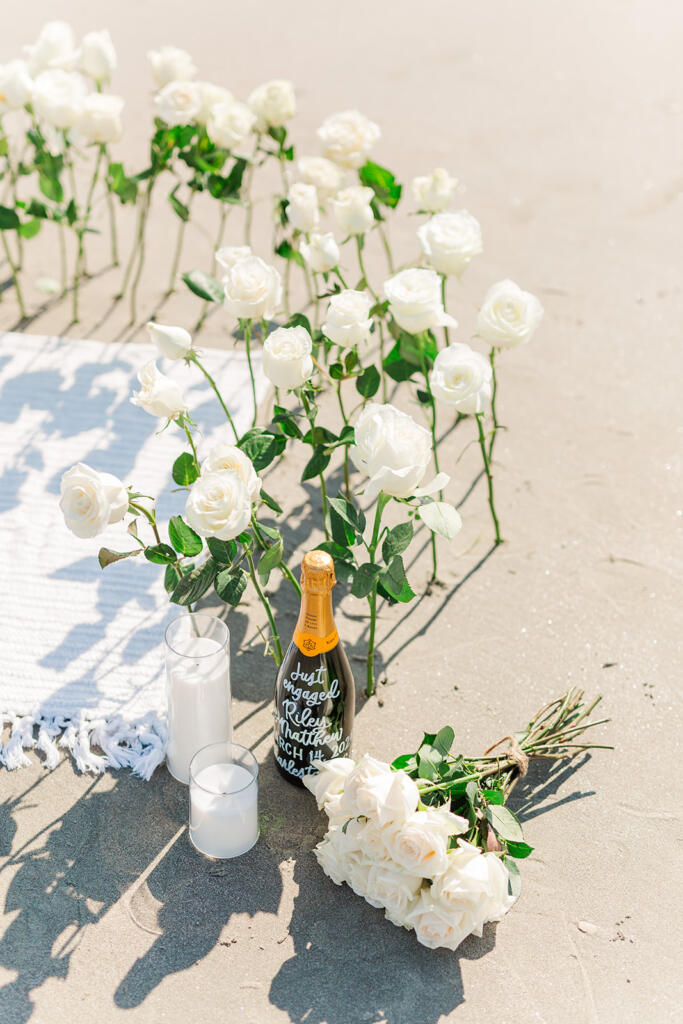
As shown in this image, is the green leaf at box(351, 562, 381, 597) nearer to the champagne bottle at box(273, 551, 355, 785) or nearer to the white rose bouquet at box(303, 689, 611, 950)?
the champagne bottle at box(273, 551, 355, 785)

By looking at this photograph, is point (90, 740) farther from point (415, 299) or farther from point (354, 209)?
point (354, 209)

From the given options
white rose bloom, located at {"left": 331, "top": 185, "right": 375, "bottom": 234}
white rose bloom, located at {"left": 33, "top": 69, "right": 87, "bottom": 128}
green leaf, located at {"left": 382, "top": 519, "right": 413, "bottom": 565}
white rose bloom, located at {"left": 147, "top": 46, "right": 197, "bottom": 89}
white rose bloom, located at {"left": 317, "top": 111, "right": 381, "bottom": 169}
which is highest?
white rose bloom, located at {"left": 147, "top": 46, "right": 197, "bottom": 89}

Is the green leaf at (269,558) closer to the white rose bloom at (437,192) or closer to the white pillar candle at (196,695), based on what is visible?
the white pillar candle at (196,695)

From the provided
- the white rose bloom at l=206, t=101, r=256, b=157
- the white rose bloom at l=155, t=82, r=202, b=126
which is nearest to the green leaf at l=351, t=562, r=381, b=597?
the white rose bloom at l=206, t=101, r=256, b=157

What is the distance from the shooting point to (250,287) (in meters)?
1.31

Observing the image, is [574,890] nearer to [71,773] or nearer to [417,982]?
[417,982]

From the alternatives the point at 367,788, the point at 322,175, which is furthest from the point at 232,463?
the point at 322,175

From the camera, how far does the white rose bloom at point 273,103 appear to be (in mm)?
1898

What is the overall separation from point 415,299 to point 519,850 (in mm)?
707

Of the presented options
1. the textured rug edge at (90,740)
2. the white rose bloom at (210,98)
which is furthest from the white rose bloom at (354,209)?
the textured rug edge at (90,740)

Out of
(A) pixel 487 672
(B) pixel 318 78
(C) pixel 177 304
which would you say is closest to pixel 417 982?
(A) pixel 487 672

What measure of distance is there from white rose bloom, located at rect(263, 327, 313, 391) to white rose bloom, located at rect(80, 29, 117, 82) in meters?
1.09

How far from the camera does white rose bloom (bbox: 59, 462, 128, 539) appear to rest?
44.4 inches

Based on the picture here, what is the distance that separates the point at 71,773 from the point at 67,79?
1315mm
